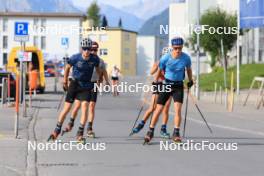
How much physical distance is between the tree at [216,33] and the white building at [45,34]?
120 ft

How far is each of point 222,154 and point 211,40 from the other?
40.7m

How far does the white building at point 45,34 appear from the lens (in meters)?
94.7

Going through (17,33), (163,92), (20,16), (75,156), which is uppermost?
(20,16)

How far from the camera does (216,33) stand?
51.8 metres

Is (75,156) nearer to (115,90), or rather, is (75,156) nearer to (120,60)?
(115,90)

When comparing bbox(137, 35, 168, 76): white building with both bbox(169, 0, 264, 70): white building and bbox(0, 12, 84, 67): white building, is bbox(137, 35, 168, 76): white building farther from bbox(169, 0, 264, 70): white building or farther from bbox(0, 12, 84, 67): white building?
bbox(169, 0, 264, 70): white building

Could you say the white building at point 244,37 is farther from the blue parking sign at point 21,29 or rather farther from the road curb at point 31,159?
the road curb at point 31,159

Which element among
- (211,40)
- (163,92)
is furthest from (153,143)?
(211,40)

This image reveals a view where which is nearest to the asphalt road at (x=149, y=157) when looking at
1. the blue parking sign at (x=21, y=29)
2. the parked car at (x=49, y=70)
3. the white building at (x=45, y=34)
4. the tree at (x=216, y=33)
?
the blue parking sign at (x=21, y=29)

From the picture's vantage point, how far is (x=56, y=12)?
10025cm

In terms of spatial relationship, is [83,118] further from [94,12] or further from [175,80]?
[94,12]

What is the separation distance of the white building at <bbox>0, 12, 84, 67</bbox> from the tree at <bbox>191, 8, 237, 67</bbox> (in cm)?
3658

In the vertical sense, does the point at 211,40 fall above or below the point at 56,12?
below

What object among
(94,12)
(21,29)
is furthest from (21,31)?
(94,12)
